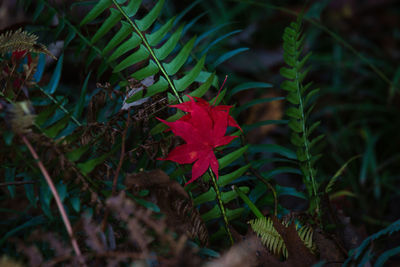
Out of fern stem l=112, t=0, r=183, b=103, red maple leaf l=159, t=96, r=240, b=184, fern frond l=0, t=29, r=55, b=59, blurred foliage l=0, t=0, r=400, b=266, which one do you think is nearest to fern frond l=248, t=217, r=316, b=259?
blurred foliage l=0, t=0, r=400, b=266

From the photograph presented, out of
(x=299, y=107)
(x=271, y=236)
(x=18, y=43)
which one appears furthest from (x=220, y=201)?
(x=18, y=43)

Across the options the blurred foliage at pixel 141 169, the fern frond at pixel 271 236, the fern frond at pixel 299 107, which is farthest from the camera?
the fern frond at pixel 299 107

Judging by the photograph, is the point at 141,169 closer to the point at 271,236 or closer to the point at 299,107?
the point at 271,236

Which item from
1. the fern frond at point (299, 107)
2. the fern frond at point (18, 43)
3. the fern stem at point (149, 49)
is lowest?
the fern frond at point (299, 107)

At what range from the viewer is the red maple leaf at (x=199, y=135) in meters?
0.73

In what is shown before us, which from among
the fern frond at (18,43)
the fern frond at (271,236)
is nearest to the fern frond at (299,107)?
the fern frond at (271,236)

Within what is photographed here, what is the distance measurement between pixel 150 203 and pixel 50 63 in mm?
698

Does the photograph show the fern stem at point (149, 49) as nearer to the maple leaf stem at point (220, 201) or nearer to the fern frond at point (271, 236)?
the maple leaf stem at point (220, 201)

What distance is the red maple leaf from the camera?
728 millimetres

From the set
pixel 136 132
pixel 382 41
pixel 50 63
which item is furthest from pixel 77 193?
pixel 382 41

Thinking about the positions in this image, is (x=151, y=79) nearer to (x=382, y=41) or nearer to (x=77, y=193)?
(x=77, y=193)

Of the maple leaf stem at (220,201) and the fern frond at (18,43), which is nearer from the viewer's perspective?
the fern frond at (18,43)

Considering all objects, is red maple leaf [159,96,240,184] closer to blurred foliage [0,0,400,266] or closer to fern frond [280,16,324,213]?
blurred foliage [0,0,400,266]

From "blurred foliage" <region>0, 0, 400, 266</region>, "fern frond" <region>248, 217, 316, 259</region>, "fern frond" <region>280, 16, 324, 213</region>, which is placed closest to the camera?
"blurred foliage" <region>0, 0, 400, 266</region>
